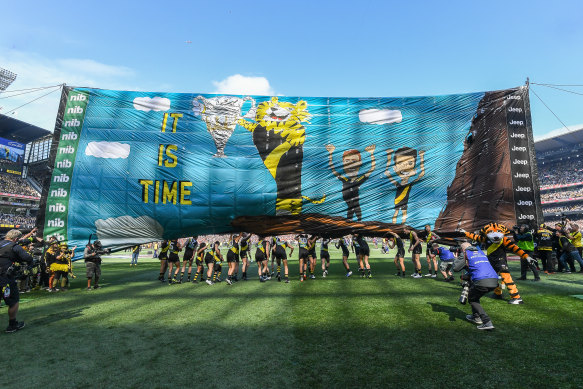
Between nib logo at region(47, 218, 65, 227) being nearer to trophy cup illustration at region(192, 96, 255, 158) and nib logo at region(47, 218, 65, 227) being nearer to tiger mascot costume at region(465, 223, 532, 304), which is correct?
trophy cup illustration at region(192, 96, 255, 158)

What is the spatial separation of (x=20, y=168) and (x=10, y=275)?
242 ft

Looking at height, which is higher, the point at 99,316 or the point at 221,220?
the point at 221,220

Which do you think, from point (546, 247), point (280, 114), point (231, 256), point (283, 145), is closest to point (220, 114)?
point (280, 114)

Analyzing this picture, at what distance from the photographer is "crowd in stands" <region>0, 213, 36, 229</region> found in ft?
159

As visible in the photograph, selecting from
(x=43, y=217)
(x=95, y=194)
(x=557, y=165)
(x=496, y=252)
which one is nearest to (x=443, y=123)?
(x=496, y=252)

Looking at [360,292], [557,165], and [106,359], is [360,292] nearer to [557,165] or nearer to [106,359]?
[106,359]

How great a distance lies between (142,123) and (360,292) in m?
10.2

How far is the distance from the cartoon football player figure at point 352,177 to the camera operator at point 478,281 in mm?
4994

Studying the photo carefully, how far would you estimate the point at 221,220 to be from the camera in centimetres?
1117

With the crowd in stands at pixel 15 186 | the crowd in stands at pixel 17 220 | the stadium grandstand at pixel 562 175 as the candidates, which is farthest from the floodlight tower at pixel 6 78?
the stadium grandstand at pixel 562 175

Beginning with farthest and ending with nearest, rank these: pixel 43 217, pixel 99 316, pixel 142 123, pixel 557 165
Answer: pixel 557 165, pixel 142 123, pixel 43 217, pixel 99 316

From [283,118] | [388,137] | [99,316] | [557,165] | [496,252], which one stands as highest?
[557,165]

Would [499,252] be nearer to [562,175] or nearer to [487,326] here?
[487,326]

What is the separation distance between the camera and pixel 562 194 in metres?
58.0
